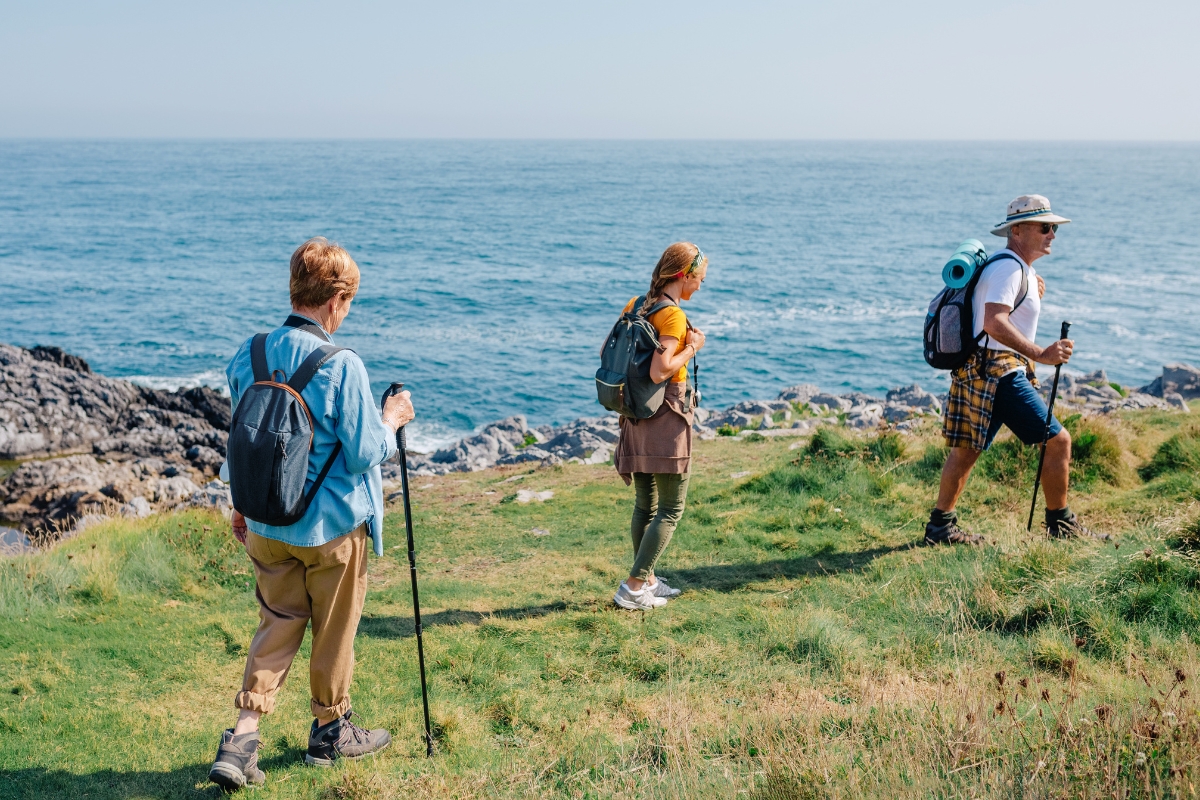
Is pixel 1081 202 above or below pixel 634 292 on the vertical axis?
above

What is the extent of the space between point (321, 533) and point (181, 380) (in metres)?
26.0

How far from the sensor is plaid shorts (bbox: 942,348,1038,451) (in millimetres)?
6051

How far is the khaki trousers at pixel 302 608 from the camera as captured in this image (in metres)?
3.59

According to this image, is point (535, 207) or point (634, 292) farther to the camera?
point (535, 207)

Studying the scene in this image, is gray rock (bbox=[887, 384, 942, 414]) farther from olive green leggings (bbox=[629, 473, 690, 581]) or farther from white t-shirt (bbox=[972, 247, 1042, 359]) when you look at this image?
olive green leggings (bbox=[629, 473, 690, 581])

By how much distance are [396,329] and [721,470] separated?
26490mm

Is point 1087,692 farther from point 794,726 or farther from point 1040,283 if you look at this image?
point 1040,283

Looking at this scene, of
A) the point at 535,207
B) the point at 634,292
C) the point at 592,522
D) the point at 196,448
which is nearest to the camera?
the point at 592,522

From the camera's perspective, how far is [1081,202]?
3597 inches

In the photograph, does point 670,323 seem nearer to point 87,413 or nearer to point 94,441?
point 94,441

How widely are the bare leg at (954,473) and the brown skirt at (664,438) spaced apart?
7.58 feet

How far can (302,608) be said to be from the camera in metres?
3.73

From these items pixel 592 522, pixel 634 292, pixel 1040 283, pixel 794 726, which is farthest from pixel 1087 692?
pixel 634 292

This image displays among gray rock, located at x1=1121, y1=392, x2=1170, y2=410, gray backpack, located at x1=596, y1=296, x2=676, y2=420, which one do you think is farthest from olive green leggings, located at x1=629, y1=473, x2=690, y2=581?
gray rock, located at x1=1121, y1=392, x2=1170, y2=410
